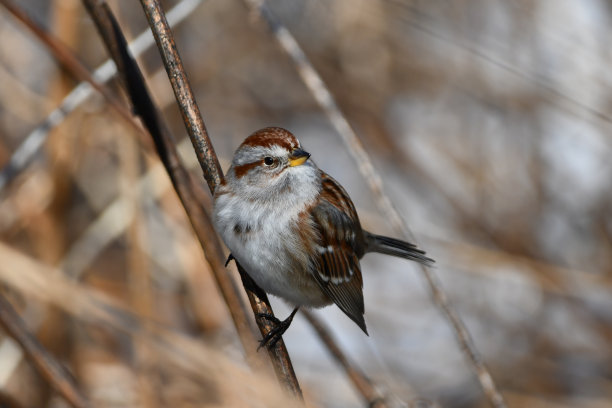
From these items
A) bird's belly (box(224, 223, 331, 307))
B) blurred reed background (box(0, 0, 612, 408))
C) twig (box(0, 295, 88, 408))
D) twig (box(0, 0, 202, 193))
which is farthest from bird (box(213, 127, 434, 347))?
blurred reed background (box(0, 0, 612, 408))

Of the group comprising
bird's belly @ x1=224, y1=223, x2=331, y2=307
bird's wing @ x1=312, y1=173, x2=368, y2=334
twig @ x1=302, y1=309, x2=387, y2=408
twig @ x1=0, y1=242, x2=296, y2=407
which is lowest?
twig @ x1=0, y1=242, x2=296, y2=407

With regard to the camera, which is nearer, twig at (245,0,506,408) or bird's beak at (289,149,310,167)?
twig at (245,0,506,408)

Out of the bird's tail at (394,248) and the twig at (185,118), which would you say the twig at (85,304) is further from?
the bird's tail at (394,248)

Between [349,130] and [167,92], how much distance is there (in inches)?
65.5

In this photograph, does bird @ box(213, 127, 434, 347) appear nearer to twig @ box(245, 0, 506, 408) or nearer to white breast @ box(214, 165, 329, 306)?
white breast @ box(214, 165, 329, 306)

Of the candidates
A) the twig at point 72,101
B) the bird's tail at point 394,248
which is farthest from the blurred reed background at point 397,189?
the bird's tail at point 394,248

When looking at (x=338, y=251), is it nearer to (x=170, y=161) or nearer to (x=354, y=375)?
(x=354, y=375)

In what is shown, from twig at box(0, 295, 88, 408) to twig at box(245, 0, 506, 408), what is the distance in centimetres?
96

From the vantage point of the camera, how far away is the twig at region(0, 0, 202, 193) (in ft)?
7.89

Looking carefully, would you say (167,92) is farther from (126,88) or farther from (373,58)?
(126,88)

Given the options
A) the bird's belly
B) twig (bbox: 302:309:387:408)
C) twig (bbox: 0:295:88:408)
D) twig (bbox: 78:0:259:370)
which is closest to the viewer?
twig (bbox: 78:0:259:370)

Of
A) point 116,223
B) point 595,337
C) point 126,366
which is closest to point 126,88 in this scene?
point 116,223

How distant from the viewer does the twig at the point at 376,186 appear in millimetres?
1916

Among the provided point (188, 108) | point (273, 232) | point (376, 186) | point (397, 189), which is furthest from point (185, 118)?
point (397, 189)
